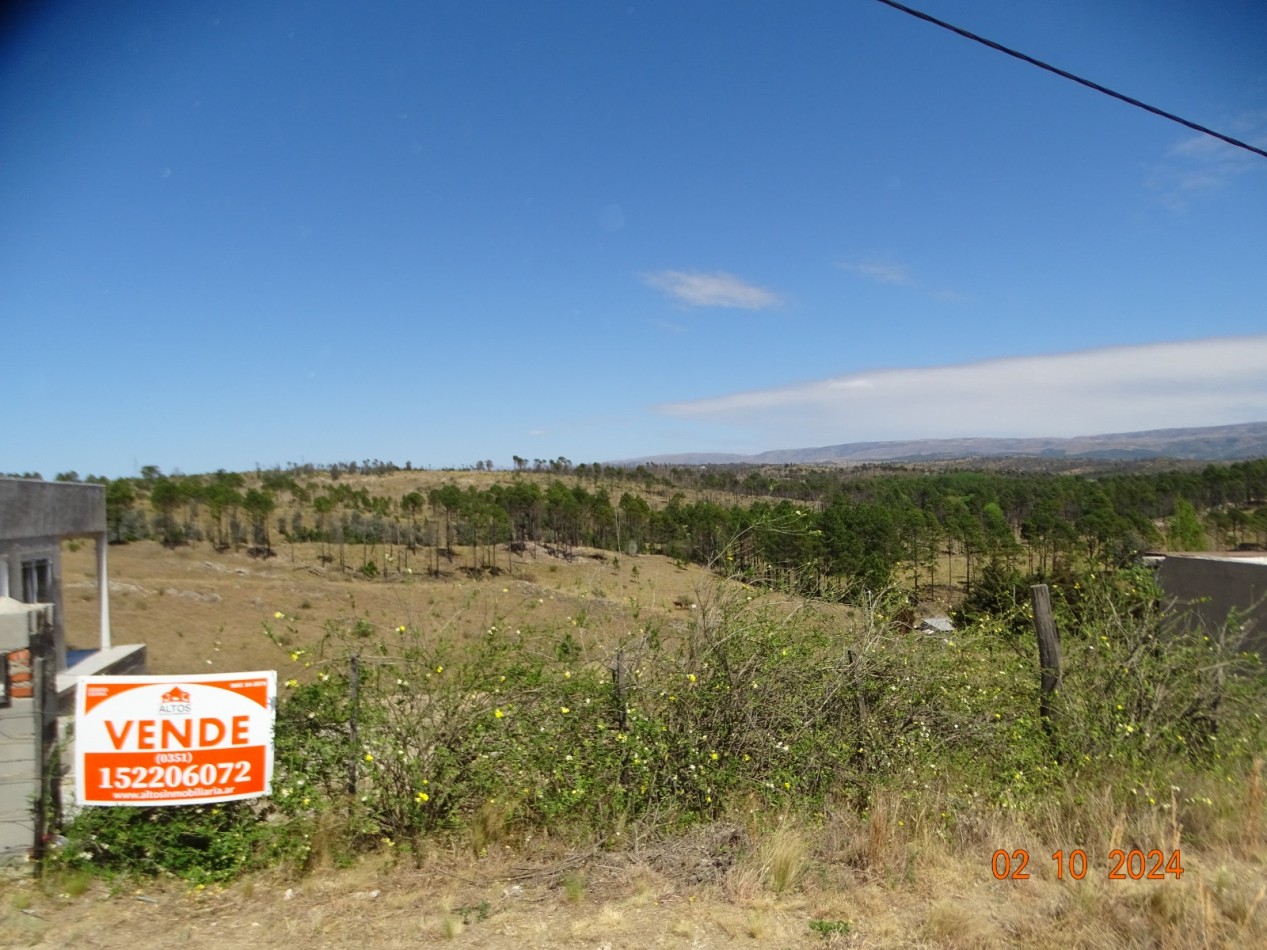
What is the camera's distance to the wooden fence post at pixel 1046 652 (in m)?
Answer: 5.69

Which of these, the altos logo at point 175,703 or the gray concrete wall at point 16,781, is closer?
the gray concrete wall at point 16,781

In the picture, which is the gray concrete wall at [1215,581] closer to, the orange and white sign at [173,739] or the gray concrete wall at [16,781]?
the orange and white sign at [173,739]

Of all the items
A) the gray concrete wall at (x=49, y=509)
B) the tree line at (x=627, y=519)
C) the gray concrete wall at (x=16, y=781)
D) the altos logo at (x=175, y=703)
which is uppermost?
the gray concrete wall at (x=49, y=509)

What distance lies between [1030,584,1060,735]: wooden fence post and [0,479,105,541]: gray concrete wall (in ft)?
42.9

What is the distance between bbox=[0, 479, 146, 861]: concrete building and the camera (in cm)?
439

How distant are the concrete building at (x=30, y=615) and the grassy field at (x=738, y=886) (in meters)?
0.41

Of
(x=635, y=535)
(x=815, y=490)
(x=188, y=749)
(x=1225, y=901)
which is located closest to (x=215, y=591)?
(x=635, y=535)

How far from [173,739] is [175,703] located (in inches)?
7.7

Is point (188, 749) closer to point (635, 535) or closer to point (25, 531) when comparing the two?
point (25, 531)

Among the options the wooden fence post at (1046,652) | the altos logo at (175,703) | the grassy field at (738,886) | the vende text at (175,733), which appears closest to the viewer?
the grassy field at (738,886)

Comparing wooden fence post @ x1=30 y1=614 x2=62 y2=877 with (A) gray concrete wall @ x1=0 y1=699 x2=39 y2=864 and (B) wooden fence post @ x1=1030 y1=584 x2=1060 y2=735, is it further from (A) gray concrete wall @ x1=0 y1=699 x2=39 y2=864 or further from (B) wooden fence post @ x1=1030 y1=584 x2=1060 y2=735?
(B) wooden fence post @ x1=1030 y1=584 x2=1060 y2=735
